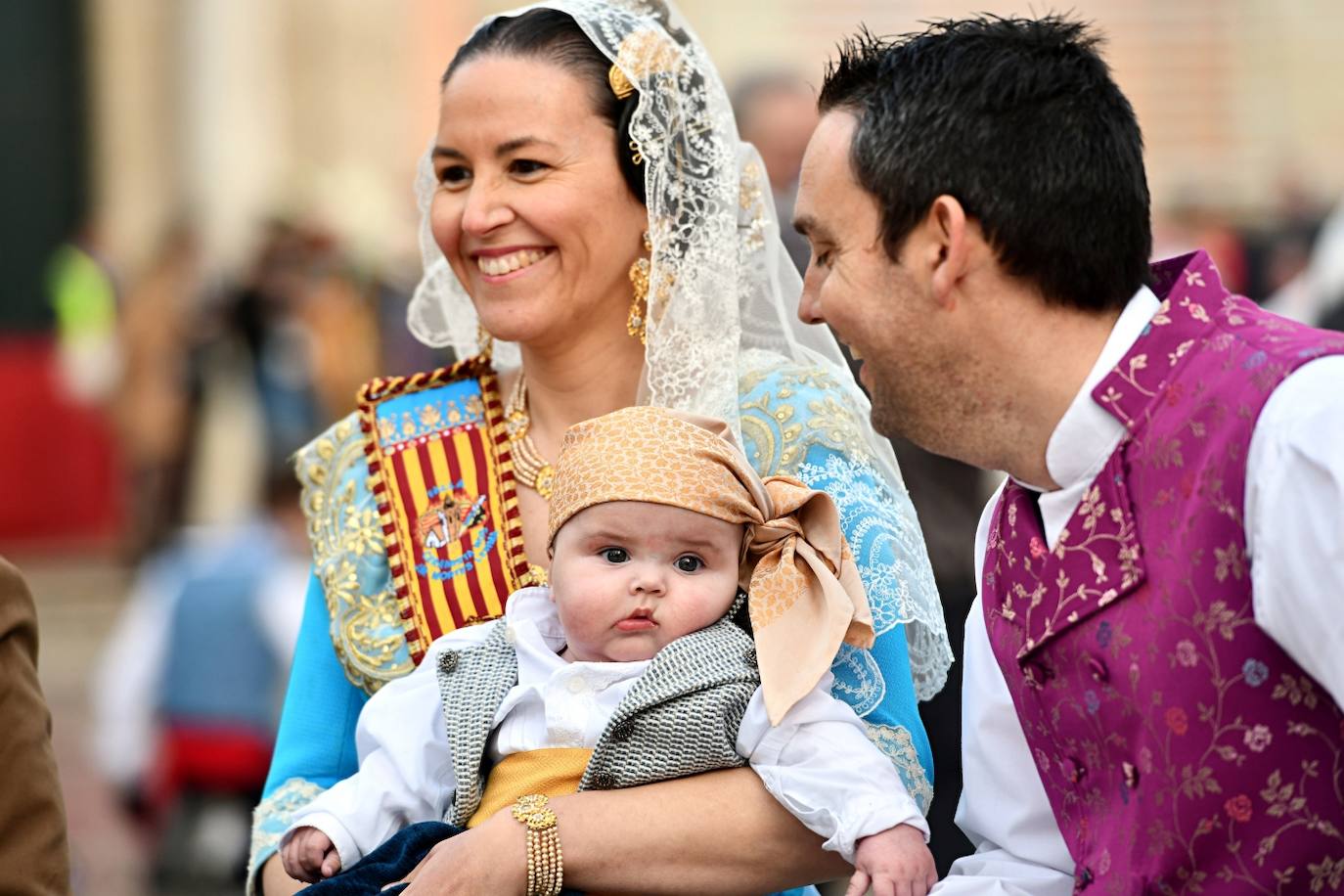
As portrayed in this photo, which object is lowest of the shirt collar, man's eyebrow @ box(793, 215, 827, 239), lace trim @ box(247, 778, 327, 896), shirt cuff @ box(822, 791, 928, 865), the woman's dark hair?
lace trim @ box(247, 778, 327, 896)

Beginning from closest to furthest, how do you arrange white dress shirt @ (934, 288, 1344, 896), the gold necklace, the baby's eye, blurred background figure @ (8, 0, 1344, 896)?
white dress shirt @ (934, 288, 1344, 896) < the baby's eye < the gold necklace < blurred background figure @ (8, 0, 1344, 896)

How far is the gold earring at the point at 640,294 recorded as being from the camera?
355cm

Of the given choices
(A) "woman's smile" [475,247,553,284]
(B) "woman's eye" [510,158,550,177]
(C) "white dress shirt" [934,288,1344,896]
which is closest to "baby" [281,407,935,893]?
(C) "white dress shirt" [934,288,1344,896]

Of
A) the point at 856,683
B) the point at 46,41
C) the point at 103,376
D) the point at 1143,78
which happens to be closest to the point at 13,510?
the point at 103,376

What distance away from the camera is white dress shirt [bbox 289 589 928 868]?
292 centimetres

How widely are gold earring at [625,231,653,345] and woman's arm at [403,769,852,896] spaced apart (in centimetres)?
86

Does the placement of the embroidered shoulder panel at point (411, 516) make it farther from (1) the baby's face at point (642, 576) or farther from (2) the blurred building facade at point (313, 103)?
(2) the blurred building facade at point (313, 103)

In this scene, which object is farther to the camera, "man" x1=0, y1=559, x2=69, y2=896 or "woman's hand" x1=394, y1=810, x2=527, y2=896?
"man" x1=0, y1=559, x2=69, y2=896

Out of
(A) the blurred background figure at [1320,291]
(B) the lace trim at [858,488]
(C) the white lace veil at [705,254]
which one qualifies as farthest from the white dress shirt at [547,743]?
(A) the blurred background figure at [1320,291]

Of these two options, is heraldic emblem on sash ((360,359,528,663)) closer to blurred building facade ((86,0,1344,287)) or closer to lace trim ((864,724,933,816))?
lace trim ((864,724,933,816))

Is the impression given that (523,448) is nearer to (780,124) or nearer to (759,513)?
(759,513)

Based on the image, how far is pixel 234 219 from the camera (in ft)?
51.9

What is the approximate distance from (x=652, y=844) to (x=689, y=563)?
1.31 feet

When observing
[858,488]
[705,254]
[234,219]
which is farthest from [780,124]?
[234,219]
